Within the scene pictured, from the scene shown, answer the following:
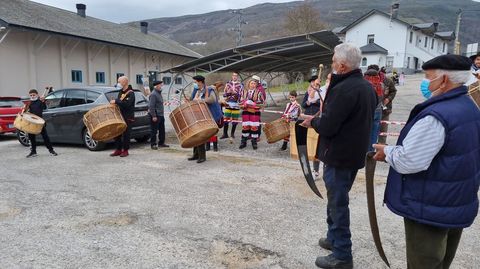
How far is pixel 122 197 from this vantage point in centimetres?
560

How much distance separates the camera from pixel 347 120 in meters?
3.16

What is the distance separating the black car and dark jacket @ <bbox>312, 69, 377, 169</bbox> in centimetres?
724

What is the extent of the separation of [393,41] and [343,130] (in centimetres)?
5751

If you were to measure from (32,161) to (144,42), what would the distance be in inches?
887

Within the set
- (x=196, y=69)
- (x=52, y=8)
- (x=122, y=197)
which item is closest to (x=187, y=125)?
(x=122, y=197)

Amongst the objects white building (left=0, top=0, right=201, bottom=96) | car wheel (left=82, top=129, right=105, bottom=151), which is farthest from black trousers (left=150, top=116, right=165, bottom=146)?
white building (left=0, top=0, right=201, bottom=96)

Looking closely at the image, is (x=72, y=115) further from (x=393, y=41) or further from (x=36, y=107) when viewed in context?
(x=393, y=41)

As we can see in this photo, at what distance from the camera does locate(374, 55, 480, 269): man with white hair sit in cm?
217

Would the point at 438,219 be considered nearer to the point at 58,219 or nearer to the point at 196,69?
the point at 58,219

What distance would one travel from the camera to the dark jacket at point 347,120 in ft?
10.1

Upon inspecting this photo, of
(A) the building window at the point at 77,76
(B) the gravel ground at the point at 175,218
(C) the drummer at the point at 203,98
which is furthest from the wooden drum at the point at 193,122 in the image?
(A) the building window at the point at 77,76

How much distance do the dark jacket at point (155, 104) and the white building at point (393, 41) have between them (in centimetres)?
4660

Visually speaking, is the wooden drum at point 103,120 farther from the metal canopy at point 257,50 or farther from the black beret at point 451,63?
the black beret at point 451,63

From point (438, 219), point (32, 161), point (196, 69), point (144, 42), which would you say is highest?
point (144, 42)
